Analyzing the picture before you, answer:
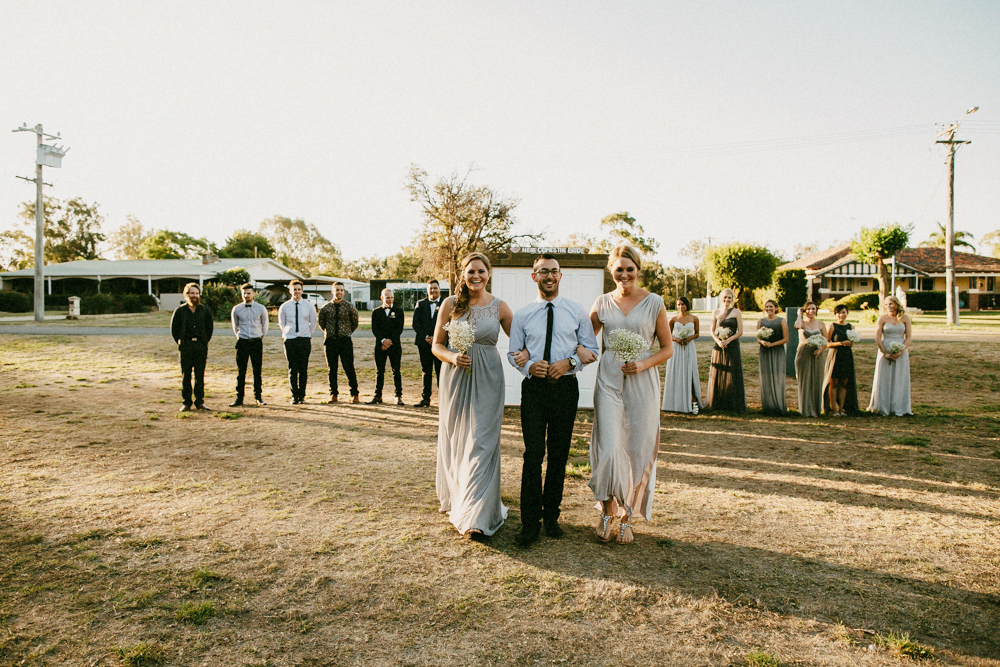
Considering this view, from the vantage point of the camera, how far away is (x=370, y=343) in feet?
71.5

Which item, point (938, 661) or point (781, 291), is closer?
point (938, 661)

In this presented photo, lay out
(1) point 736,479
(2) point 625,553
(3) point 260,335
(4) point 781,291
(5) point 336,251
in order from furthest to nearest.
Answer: (5) point 336,251, (4) point 781,291, (3) point 260,335, (1) point 736,479, (2) point 625,553

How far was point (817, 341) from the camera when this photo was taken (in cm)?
1035

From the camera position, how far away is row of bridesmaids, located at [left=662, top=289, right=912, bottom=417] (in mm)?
10438

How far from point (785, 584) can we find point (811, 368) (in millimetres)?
7533

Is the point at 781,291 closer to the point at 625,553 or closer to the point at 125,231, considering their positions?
the point at 625,553

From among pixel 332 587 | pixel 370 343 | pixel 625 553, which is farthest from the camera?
pixel 370 343

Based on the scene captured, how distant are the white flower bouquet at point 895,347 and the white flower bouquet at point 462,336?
8939mm

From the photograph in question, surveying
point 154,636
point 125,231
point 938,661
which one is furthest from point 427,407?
point 125,231

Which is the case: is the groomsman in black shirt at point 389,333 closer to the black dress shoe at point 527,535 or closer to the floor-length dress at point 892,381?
the black dress shoe at point 527,535

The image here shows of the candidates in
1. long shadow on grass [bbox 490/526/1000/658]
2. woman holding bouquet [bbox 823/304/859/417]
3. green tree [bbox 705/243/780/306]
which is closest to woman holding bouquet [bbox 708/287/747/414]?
woman holding bouquet [bbox 823/304/859/417]

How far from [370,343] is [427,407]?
1133cm

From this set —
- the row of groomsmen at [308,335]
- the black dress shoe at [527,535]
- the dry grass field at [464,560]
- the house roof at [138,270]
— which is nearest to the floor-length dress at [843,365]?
the dry grass field at [464,560]

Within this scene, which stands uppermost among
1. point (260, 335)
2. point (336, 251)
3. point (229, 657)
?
point (336, 251)
